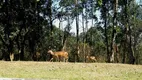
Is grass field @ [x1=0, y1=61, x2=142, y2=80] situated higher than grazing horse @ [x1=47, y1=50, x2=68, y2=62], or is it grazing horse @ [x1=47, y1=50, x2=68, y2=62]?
grass field @ [x1=0, y1=61, x2=142, y2=80]

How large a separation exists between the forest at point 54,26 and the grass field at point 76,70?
13373 mm

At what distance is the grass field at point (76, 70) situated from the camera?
2030cm

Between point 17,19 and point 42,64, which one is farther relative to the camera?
point 17,19

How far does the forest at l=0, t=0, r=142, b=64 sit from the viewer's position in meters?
44.9

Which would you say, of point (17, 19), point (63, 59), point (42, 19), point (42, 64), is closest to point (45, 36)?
point (42, 19)

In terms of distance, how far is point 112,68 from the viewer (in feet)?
79.4

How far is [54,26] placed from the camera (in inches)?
2135

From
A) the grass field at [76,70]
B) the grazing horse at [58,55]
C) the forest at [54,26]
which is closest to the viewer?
the grass field at [76,70]

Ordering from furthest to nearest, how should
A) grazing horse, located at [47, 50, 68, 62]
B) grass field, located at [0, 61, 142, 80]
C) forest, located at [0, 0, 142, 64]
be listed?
forest, located at [0, 0, 142, 64] < grazing horse, located at [47, 50, 68, 62] < grass field, located at [0, 61, 142, 80]

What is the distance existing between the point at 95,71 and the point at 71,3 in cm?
3011

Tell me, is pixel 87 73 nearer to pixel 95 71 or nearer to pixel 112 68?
pixel 95 71

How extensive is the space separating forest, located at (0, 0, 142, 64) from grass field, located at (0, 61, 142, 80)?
13373mm

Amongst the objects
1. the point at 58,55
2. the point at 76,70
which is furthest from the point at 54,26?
the point at 76,70

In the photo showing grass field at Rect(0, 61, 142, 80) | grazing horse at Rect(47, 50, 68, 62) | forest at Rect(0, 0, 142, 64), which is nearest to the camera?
grass field at Rect(0, 61, 142, 80)
